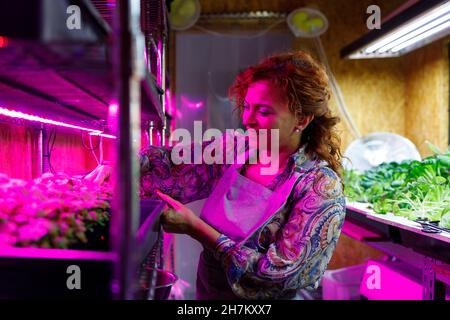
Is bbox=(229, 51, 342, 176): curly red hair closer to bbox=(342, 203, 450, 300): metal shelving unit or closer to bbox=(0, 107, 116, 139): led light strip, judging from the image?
bbox=(0, 107, 116, 139): led light strip

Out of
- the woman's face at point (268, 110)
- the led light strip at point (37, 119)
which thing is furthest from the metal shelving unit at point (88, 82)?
the woman's face at point (268, 110)

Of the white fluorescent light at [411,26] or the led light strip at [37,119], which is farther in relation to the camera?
the white fluorescent light at [411,26]

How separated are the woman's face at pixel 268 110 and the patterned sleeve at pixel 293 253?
22 centimetres

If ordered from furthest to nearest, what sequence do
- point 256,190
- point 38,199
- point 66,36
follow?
point 256,190, point 38,199, point 66,36

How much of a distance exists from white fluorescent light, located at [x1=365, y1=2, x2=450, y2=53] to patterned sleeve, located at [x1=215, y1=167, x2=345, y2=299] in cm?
152

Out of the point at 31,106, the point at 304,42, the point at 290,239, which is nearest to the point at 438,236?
the point at 290,239

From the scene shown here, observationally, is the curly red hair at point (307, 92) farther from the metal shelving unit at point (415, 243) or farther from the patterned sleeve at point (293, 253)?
the metal shelving unit at point (415, 243)

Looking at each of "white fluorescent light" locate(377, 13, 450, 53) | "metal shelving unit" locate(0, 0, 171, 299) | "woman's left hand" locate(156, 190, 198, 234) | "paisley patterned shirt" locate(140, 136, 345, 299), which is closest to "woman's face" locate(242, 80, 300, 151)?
"paisley patterned shirt" locate(140, 136, 345, 299)

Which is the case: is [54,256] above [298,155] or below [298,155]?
below

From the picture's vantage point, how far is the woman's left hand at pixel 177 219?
1.01 m

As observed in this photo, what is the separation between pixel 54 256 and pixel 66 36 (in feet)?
1.06

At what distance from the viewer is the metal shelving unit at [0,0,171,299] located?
595mm

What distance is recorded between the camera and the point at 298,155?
1.37m

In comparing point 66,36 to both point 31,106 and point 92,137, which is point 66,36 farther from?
point 92,137
